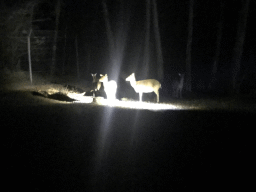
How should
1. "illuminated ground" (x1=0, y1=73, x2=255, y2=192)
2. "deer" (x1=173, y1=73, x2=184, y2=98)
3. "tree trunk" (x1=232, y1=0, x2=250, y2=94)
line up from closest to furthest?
"illuminated ground" (x1=0, y1=73, x2=255, y2=192) < "deer" (x1=173, y1=73, x2=184, y2=98) < "tree trunk" (x1=232, y1=0, x2=250, y2=94)

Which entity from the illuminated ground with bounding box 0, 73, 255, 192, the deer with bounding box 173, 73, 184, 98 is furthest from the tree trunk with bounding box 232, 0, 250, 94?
the illuminated ground with bounding box 0, 73, 255, 192

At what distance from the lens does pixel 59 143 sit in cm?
636

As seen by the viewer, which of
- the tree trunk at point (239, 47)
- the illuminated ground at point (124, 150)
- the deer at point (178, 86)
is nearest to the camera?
the illuminated ground at point (124, 150)

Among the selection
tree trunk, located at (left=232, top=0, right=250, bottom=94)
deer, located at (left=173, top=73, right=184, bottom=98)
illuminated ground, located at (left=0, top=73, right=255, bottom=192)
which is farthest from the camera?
tree trunk, located at (left=232, top=0, right=250, bottom=94)

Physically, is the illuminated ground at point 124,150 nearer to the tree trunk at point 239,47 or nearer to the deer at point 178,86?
the deer at point 178,86

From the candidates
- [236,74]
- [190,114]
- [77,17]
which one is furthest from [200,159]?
[77,17]

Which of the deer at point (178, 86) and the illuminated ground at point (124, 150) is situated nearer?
the illuminated ground at point (124, 150)

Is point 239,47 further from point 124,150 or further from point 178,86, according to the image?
point 124,150

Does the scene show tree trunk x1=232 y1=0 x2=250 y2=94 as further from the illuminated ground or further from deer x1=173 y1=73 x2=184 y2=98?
the illuminated ground

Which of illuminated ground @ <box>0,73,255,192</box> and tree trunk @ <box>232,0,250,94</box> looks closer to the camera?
illuminated ground @ <box>0,73,255,192</box>

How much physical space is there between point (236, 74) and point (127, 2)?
12353mm

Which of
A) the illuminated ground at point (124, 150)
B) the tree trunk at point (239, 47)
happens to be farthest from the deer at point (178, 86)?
the illuminated ground at point (124, 150)

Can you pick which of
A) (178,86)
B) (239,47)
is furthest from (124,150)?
(239,47)

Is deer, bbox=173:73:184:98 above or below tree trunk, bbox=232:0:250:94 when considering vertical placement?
below
